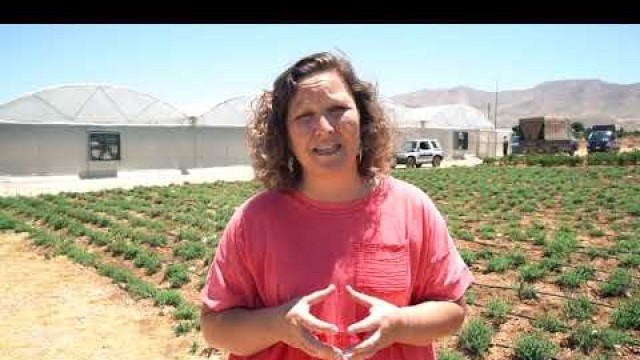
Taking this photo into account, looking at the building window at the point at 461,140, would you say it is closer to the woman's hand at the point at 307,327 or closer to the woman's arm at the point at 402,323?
the woman's arm at the point at 402,323

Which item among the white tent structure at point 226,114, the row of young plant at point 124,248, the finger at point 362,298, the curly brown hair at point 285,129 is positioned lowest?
→ the row of young plant at point 124,248

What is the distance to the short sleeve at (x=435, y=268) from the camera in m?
1.74

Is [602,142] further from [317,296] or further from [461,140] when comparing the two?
[317,296]

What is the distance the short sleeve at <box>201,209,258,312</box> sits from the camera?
1.66 m

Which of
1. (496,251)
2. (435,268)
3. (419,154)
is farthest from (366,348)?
(419,154)

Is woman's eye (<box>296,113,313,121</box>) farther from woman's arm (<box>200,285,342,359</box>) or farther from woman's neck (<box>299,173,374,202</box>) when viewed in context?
woman's arm (<box>200,285,342,359</box>)

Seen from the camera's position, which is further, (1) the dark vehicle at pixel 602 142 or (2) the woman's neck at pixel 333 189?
(1) the dark vehicle at pixel 602 142

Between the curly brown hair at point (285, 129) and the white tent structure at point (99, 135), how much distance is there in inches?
982

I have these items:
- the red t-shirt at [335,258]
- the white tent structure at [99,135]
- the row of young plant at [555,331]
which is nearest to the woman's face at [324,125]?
the red t-shirt at [335,258]

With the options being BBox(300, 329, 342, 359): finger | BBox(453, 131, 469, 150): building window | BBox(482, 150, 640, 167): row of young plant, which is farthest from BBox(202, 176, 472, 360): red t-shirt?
BBox(453, 131, 469, 150): building window

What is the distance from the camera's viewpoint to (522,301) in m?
5.61
